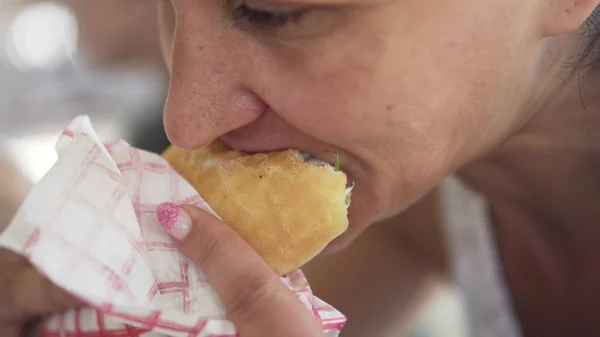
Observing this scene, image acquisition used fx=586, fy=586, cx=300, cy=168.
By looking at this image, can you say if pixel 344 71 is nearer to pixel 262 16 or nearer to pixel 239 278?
pixel 262 16

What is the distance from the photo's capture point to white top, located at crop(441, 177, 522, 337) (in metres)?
1.39

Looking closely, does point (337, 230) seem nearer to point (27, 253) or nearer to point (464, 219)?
point (27, 253)

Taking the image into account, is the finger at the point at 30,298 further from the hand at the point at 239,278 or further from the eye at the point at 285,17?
the eye at the point at 285,17

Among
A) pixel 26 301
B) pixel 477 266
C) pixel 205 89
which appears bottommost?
pixel 477 266

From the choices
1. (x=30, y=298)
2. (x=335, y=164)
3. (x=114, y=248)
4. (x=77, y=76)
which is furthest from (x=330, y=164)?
(x=77, y=76)

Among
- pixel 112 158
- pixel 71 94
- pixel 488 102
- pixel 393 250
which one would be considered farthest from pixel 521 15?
pixel 71 94

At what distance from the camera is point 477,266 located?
1431mm

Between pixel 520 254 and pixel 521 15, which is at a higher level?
pixel 521 15

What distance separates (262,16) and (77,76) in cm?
182

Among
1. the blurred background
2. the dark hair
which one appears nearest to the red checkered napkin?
the dark hair

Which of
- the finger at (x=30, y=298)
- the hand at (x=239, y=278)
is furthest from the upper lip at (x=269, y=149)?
the finger at (x=30, y=298)

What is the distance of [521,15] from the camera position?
2.49 feet

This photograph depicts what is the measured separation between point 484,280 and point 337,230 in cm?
75

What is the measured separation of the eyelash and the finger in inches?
16.8
